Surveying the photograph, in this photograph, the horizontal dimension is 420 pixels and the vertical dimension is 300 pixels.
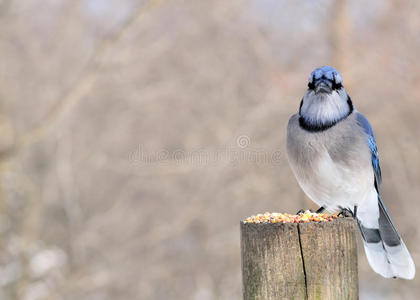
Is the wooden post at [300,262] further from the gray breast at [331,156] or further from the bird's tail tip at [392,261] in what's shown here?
the bird's tail tip at [392,261]

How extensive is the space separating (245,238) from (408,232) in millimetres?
6228

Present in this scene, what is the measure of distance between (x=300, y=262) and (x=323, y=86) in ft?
3.11

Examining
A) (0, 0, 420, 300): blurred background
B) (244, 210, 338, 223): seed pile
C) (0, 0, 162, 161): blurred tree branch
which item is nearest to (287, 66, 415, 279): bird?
(244, 210, 338, 223): seed pile

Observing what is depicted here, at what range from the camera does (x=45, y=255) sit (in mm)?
7387

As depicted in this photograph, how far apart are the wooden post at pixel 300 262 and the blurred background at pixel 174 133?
5021mm

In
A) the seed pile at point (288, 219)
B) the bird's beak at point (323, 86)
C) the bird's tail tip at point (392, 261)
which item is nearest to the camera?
the seed pile at point (288, 219)

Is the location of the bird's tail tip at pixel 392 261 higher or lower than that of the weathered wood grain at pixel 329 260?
higher

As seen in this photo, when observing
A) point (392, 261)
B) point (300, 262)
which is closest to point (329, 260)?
point (300, 262)

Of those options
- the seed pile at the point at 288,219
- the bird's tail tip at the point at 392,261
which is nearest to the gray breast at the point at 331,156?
the bird's tail tip at the point at 392,261

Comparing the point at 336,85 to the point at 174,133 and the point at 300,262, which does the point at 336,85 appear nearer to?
the point at 300,262

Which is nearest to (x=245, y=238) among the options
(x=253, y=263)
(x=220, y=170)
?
(x=253, y=263)

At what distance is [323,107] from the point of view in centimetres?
257

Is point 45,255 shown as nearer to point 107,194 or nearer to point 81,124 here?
point 107,194

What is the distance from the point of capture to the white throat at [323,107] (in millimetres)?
2556
